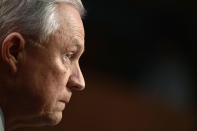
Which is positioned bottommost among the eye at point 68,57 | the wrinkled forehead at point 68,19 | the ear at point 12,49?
the eye at point 68,57

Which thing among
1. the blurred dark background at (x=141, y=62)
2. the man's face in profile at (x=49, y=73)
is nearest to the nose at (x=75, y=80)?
the man's face in profile at (x=49, y=73)

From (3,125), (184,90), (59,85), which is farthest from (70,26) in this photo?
(184,90)

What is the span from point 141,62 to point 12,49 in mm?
1584

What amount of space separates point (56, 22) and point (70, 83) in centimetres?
Result: 14

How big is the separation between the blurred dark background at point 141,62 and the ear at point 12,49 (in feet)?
4.18

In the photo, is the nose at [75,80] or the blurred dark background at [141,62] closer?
the nose at [75,80]

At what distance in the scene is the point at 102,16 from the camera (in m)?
2.53

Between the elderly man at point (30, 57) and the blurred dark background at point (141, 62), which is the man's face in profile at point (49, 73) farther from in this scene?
the blurred dark background at point (141, 62)

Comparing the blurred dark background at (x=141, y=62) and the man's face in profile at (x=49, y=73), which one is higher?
the man's face in profile at (x=49, y=73)

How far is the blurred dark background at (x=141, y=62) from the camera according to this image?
2.48m

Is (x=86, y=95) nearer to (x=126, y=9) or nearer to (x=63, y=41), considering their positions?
(x=126, y=9)

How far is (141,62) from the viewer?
2633mm

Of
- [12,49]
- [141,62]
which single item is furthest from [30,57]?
[141,62]

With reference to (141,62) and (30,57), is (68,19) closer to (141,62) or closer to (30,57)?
(30,57)
